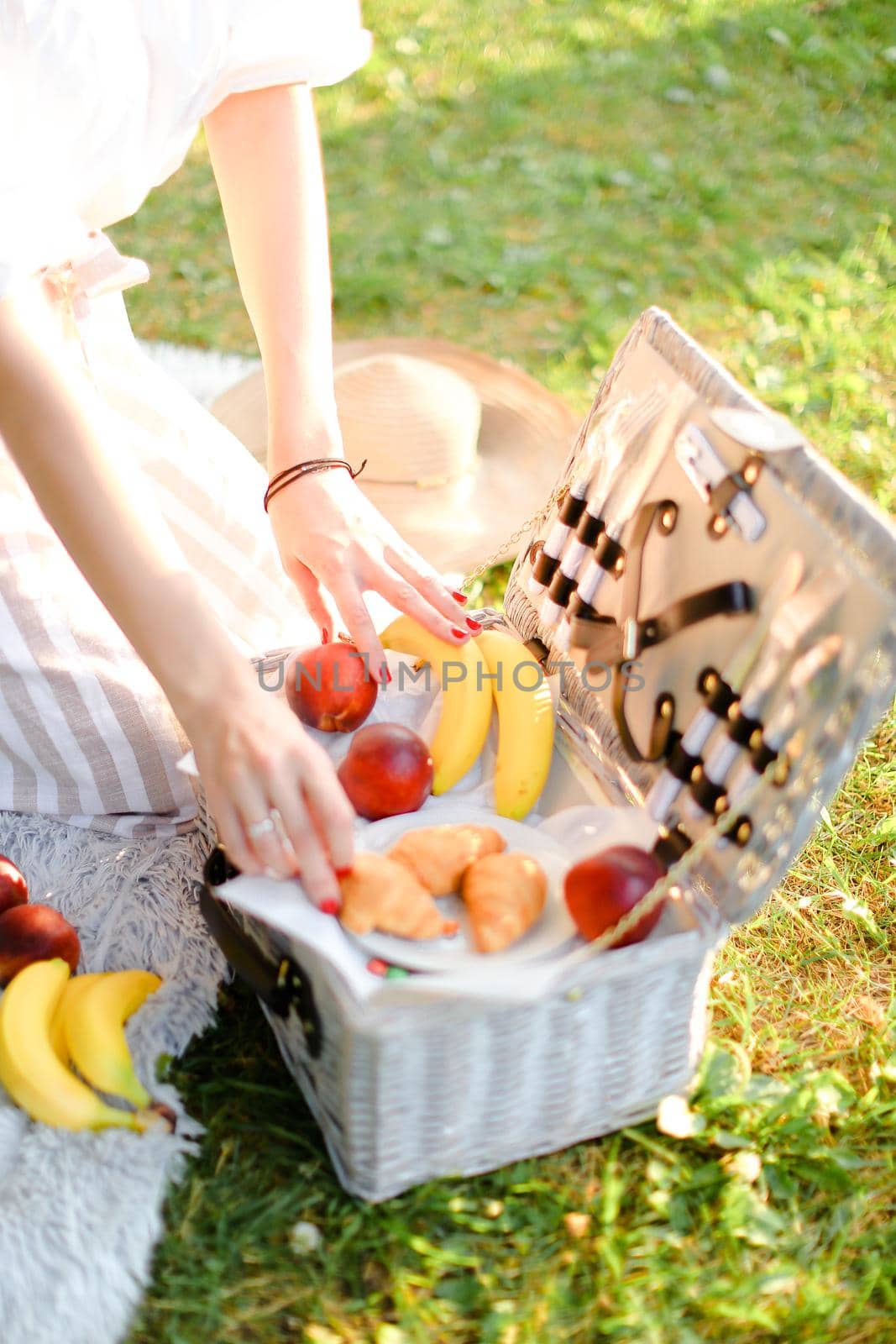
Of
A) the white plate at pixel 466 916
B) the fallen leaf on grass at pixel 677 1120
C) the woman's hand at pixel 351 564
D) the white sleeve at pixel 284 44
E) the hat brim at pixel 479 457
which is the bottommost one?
the fallen leaf on grass at pixel 677 1120

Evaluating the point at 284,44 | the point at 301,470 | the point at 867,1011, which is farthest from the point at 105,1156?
the point at 284,44

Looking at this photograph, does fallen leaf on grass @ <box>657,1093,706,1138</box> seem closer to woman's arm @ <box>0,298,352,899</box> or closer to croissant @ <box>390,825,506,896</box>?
croissant @ <box>390,825,506,896</box>

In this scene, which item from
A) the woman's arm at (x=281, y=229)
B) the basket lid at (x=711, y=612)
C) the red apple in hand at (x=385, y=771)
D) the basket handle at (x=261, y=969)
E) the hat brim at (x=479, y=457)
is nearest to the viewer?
the basket lid at (x=711, y=612)

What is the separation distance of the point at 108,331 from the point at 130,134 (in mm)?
251

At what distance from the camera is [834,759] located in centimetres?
87

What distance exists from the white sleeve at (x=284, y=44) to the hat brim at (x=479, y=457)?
2.13ft

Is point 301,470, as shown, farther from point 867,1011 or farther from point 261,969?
point 867,1011

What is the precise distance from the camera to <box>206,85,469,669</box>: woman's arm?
47.9 inches

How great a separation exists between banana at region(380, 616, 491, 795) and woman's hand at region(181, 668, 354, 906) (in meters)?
0.24

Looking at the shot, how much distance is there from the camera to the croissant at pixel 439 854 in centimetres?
103

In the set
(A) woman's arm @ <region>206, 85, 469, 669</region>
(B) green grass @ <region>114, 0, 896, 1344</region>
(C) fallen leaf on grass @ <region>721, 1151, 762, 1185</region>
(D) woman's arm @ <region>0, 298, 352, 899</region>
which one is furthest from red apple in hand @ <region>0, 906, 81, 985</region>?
(C) fallen leaf on grass @ <region>721, 1151, 762, 1185</region>

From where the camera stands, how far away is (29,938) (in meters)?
1.15

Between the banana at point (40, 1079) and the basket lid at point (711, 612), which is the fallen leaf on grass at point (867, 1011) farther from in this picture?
the banana at point (40, 1079)

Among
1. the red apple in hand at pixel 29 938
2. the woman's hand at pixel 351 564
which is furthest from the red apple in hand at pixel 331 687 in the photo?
the red apple in hand at pixel 29 938
